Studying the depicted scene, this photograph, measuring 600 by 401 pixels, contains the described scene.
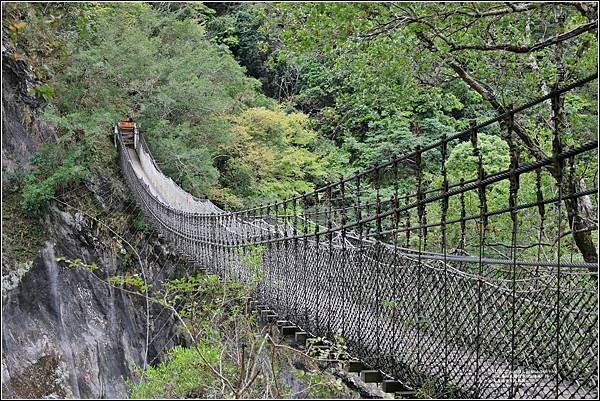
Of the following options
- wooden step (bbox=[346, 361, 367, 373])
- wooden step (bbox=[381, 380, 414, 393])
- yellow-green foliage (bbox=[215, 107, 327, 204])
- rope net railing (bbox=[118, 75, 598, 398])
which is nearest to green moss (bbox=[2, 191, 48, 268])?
yellow-green foliage (bbox=[215, 107, 327, 204])

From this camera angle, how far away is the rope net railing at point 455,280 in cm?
194

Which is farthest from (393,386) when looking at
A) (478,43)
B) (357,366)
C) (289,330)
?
(478,43)

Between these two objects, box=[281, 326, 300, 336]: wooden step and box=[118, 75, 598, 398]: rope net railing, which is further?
box=[281, 326, 300, 336]: wooden step

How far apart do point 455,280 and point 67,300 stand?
27.9 ft

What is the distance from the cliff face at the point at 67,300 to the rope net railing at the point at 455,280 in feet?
13.4

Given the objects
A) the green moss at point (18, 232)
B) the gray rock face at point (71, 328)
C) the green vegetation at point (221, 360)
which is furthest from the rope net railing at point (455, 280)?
the green moss at point (18, 232)

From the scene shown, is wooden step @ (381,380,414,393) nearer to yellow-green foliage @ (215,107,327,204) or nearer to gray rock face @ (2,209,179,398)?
gray rock face @ (2,209,179,398)

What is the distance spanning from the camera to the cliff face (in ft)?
29.4

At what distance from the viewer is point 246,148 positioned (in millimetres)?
12891

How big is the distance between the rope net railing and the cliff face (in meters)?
4.08

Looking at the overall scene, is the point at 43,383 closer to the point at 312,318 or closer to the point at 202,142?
→ the point at 202,142

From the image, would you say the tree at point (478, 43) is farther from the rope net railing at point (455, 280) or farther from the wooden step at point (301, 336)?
the wooden step at point (301, 336)

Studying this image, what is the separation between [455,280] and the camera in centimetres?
Result: 231

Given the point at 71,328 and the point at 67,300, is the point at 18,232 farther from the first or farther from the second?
the point at 71,328
